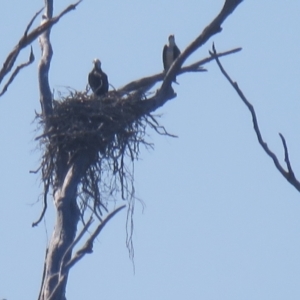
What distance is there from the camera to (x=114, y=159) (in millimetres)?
6367

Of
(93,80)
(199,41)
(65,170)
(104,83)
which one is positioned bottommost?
(199,41)

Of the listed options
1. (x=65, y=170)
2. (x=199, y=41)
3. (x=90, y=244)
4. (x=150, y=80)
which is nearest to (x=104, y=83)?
(x=150, y=80)

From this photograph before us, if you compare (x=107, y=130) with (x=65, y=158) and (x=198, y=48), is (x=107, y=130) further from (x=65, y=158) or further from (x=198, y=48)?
(x=198, y=48)

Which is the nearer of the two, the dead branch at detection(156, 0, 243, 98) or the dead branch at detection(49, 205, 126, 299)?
the dead branch at detection(49, 205, 126, 299)

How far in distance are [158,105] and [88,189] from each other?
2.66 ft

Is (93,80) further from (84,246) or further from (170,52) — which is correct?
(84,246)

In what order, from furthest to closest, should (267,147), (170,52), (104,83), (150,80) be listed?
(170,52) < (104,83) < (150,80) < (267,147)

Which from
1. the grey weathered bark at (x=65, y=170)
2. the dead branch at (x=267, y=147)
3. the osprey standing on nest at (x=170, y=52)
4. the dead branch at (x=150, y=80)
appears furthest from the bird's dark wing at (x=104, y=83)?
the dead branch at (x=267, y=147)

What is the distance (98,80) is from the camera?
29.1 ft

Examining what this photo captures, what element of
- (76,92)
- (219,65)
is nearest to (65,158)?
(76,92)

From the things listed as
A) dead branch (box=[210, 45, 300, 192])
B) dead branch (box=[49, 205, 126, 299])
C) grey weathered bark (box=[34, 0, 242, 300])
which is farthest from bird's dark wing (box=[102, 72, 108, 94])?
dead branch (box=[210, 45, 300, 192])

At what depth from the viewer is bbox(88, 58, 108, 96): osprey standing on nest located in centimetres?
841

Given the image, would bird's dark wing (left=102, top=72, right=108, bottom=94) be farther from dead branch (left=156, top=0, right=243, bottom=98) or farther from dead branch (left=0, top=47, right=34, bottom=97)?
dead branch (left=0, top=47, right=34, bottom=97)

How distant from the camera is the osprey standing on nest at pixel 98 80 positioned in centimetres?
841
